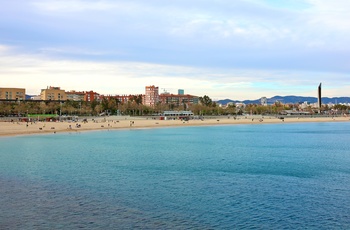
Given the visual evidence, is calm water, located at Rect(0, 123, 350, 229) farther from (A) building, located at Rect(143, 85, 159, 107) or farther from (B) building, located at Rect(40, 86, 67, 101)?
(A) building, located at Rect(143, 85, 159, 107)

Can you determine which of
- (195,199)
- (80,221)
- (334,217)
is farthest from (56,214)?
(334,217)

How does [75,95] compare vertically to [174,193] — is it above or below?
above

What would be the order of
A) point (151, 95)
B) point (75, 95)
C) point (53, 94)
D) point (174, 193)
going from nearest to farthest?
1. point (174, 193)
2. point (53, 94)
3. point (75, 95)
4. point (151, 95)

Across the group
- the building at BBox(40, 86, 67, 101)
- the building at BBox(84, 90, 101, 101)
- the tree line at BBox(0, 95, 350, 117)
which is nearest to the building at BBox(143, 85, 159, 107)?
the building at BBox(84, 90, 101, 101)

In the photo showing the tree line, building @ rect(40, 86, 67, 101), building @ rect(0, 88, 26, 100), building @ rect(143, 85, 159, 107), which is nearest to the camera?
the tree line

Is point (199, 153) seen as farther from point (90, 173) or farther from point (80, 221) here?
point (80, 221)

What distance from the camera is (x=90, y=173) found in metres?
21.0

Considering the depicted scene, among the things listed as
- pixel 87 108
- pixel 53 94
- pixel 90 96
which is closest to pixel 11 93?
pixel 53 94

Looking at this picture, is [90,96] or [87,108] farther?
[90,96]

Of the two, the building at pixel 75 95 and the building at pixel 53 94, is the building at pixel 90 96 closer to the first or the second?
the building at pixel 75 95

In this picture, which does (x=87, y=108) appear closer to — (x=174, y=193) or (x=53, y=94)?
(x=53, y=94)

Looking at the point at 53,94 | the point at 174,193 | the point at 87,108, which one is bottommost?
the point at 174,193

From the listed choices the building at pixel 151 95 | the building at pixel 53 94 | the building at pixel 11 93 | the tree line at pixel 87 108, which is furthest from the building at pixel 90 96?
the tree line at pixel 87 108

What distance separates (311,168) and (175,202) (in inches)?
468
